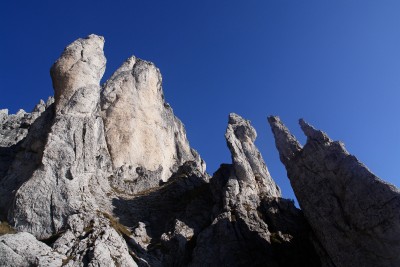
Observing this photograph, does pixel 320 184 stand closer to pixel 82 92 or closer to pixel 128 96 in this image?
pixel 82 92

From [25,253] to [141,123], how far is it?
52149mm

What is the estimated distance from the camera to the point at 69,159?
56.4 meters

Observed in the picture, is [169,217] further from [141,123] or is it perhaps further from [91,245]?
[141,123]

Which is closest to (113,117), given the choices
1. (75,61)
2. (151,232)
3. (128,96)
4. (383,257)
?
(128,96)

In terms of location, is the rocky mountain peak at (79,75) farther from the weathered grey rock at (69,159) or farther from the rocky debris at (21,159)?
the rocky debris at (21,159)

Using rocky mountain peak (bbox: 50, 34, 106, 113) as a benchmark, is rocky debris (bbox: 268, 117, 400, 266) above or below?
below

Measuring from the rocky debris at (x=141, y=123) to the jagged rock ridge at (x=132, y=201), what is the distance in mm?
706

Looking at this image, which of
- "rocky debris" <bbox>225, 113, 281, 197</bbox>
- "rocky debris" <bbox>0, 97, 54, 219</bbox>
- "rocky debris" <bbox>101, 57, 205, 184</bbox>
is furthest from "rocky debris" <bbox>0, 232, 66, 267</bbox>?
"rocky debris" <bbox>101, 57, 205, 184</bbox>

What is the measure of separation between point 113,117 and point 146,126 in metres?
9.18

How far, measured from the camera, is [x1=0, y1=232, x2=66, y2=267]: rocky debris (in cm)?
3975

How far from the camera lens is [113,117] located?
279ft

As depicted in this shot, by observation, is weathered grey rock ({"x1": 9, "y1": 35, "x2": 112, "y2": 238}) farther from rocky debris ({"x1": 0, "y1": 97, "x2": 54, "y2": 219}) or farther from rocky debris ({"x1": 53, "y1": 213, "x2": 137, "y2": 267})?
rocky debris ({"x1": 53, "y1": 213, "x2": 137, "y2": 267})

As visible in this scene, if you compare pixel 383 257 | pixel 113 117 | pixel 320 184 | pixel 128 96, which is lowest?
pixel 383 257

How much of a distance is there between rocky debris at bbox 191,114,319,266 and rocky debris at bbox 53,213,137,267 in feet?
27.4
